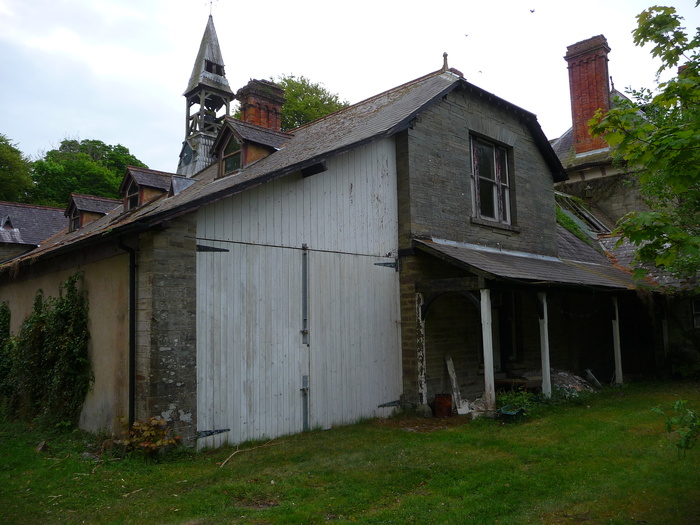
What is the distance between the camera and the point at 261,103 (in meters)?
17.3

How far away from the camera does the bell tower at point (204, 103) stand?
22531mm

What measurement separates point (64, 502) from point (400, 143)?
808 centimetres

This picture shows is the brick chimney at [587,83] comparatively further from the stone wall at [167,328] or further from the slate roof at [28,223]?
the slate roof at [28,223]

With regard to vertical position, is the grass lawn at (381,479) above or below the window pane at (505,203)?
below

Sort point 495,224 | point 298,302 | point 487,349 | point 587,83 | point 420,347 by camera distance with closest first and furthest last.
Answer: point 298,302 < point 487,349 < point 420,347 < point 495,224 < point 587,83

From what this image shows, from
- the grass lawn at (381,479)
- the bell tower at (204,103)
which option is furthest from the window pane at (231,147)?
the bell tower at (204,103)

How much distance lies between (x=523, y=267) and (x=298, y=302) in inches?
198

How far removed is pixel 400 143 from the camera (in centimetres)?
1088

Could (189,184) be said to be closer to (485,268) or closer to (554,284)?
(485,268)

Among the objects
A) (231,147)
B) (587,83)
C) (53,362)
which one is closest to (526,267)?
(231,147)

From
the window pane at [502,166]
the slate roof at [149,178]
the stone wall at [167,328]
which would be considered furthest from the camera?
the slate roof at [149,178]

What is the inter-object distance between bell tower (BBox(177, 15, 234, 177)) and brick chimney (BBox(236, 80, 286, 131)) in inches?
214

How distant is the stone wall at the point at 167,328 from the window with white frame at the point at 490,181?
7.04 meters

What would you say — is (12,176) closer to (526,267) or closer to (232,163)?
(232,163)
